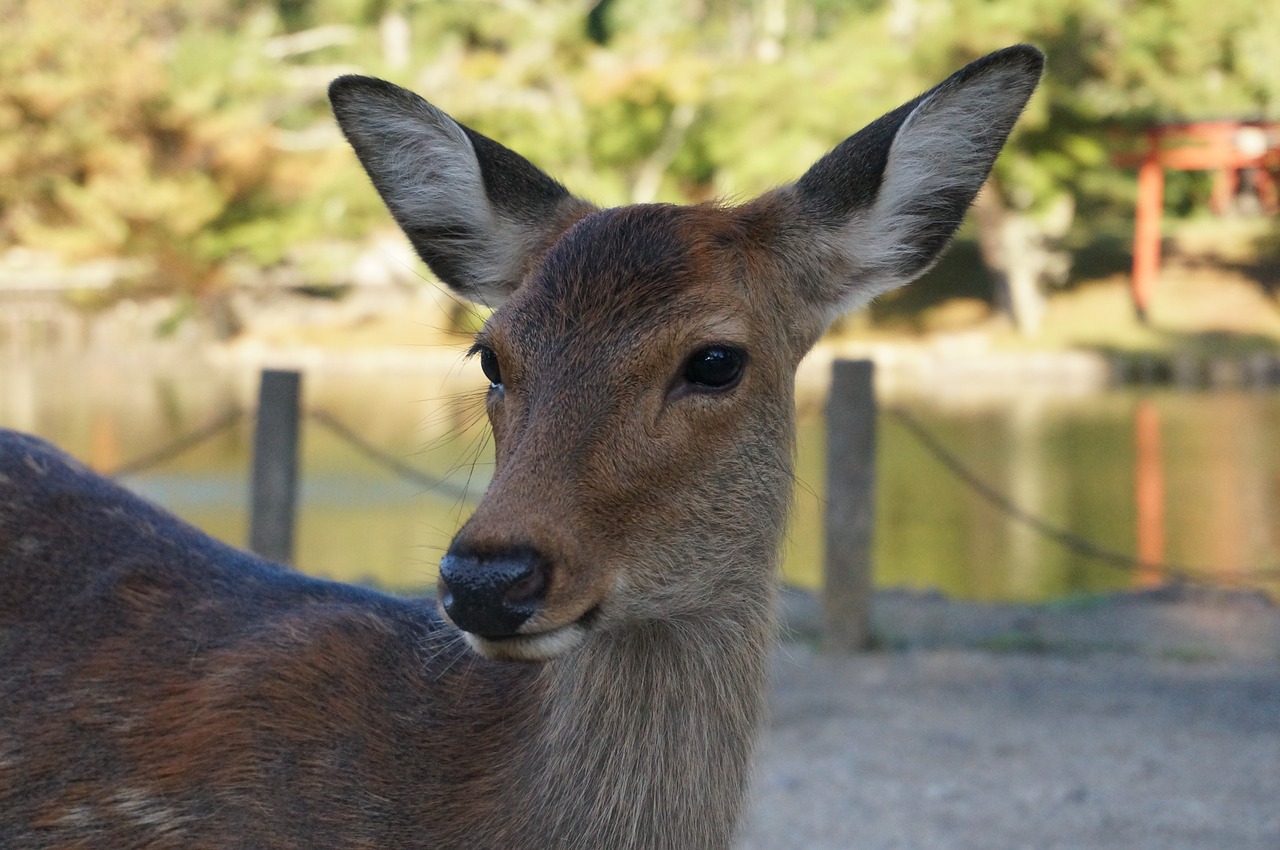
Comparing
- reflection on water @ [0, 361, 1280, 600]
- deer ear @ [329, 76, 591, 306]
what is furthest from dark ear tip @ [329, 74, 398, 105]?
reflection on water @ [0, 361, 1280, 600]

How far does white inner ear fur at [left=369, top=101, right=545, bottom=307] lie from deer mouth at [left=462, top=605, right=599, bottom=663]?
1.00m

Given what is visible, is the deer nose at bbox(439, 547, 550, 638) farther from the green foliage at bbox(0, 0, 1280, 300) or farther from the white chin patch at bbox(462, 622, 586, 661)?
the green foliage at bbox(0, 0, 1280, 300)

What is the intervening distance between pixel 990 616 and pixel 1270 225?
94.2 feet

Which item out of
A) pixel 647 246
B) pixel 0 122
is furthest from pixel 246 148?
pixel 647 246

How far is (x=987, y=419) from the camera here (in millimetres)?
19266

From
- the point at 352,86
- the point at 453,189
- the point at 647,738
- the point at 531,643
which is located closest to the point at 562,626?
the point at 531,643

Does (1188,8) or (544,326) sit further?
(1188,8)

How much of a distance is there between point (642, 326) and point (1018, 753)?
151 inches

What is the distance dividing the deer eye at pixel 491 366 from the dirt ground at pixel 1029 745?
1.84m

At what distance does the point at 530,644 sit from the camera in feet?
6.51

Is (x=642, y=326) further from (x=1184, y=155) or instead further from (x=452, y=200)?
(x=1184, y=155)

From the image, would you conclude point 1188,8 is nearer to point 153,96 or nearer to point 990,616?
point 153,96

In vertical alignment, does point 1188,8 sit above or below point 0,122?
above

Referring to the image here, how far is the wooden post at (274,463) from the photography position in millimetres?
6914
